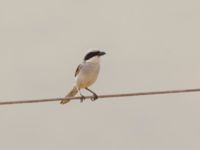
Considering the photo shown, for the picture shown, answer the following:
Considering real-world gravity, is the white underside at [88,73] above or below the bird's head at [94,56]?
below

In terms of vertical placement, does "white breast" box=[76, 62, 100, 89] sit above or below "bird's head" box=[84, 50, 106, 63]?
below

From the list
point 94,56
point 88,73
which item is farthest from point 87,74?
point 94,56

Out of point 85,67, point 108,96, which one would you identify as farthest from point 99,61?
point 108,96

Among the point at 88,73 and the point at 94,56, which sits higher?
the point at 94,56

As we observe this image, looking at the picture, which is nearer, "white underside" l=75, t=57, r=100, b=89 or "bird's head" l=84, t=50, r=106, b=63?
"white underside" l=75, t=57, r=100, b=89

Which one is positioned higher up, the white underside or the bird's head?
A: the bird's head

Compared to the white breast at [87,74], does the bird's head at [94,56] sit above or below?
above

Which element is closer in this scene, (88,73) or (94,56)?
(88,73)

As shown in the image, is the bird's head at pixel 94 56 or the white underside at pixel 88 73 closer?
the white underside at pixel 88 73

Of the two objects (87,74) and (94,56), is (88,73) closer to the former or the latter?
(87,74)

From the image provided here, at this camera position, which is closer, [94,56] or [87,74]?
[87,74]

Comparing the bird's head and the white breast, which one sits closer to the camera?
the white breast

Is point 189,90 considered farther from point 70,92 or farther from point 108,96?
point 70,92

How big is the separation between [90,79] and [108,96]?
415cm
